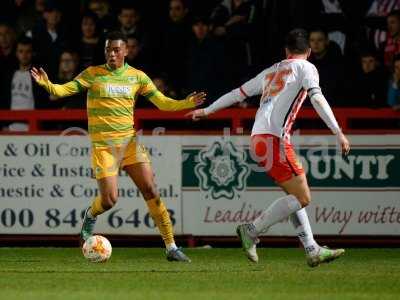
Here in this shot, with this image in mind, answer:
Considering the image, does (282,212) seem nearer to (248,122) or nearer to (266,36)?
(248,122)

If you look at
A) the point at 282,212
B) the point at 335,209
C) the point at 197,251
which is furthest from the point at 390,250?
the point at 282,212

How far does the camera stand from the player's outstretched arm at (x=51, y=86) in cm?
1136

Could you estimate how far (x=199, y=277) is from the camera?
10312 millimetres

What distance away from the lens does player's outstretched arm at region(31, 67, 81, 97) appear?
37.3ft

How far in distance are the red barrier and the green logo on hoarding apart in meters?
0.30

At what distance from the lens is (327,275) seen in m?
10.4

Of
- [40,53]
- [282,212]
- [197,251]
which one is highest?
[40,53]

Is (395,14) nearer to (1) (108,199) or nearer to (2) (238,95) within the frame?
(2) (238,95)

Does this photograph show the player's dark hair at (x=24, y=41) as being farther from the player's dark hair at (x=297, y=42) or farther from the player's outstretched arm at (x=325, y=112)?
the player's outstretched arm at (x=325, y=112)

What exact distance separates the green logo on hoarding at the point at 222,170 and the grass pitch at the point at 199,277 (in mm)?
1008

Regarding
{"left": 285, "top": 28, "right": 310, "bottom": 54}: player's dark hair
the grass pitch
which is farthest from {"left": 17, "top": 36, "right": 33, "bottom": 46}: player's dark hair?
{"left": 285, "top": 28, "right": 310, "bottom": 54}: player's dark hair

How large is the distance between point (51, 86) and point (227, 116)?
10.4ft

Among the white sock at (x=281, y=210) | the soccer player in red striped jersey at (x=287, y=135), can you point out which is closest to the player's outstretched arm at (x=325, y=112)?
the soccer player in red striped jersey at (x=287, y=135)

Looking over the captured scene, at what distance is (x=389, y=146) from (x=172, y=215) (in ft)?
8.79
